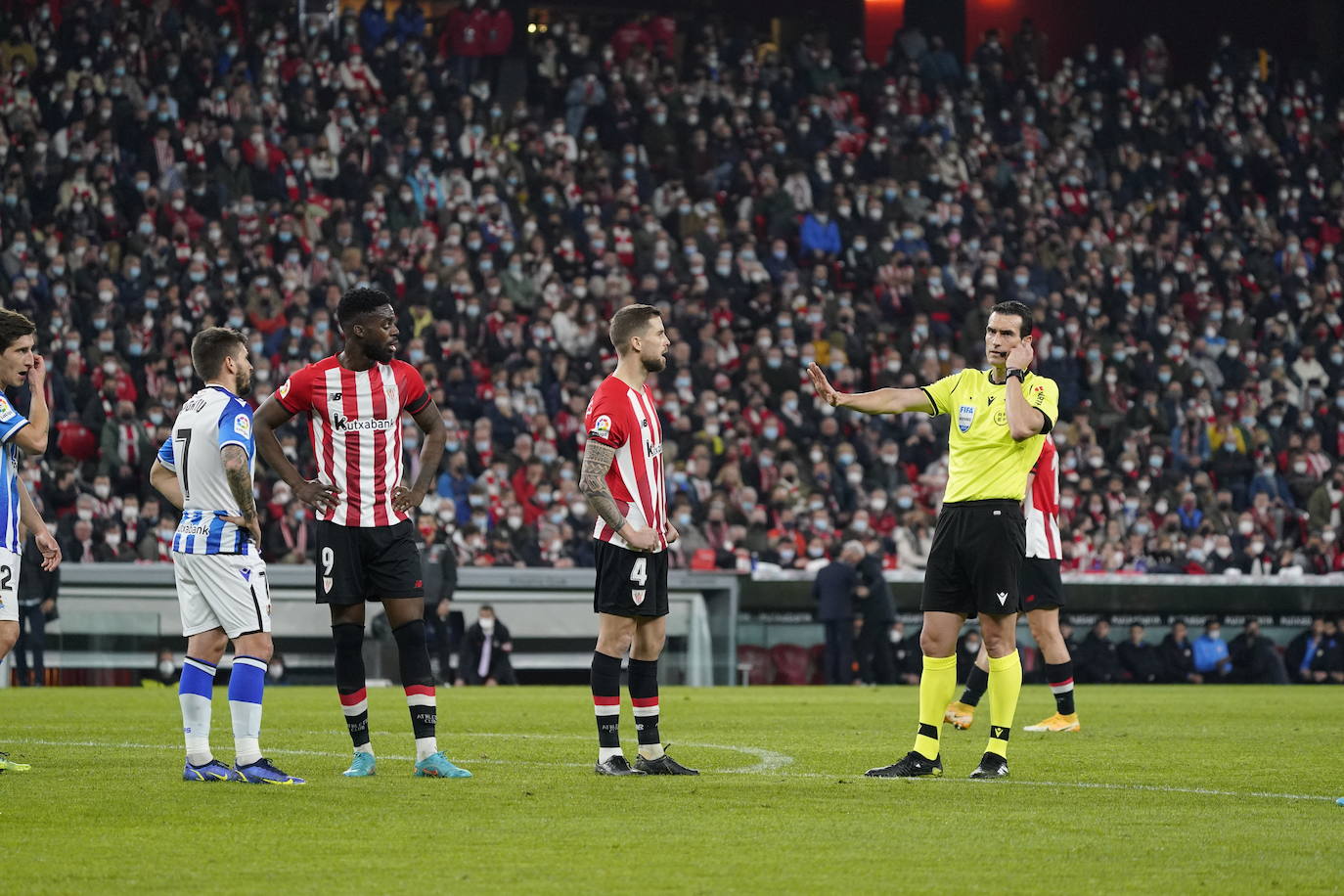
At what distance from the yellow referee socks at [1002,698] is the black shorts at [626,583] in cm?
157

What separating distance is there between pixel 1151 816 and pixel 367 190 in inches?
880

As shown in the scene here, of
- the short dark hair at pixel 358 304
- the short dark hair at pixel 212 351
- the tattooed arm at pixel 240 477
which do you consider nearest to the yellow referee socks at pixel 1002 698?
the short dark hair at pixel 358 304

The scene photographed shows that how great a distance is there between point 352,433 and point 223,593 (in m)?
0.90

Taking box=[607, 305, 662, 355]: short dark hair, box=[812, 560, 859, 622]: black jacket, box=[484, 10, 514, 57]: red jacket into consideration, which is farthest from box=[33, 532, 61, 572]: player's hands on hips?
box=[484, 10, 514, 57]: red jacket

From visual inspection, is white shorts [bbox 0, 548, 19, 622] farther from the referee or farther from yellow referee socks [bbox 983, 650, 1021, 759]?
yellow referee socks [bbox 983, 650, 1021, 759]

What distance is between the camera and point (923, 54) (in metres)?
36.1

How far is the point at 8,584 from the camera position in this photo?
30.1 feet

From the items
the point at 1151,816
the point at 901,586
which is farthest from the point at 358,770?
the point at 901,586

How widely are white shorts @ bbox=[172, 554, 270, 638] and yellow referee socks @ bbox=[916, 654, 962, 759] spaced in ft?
9.82

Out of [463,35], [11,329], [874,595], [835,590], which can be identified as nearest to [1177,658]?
[874,595]

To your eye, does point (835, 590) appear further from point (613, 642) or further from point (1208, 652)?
point (613, 642)

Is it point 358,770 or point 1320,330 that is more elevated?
point 1320,330

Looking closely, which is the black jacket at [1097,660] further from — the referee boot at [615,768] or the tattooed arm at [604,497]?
the tattooed arm at [604,497]

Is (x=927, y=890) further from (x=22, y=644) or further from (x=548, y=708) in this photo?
(x=22, y=644)
